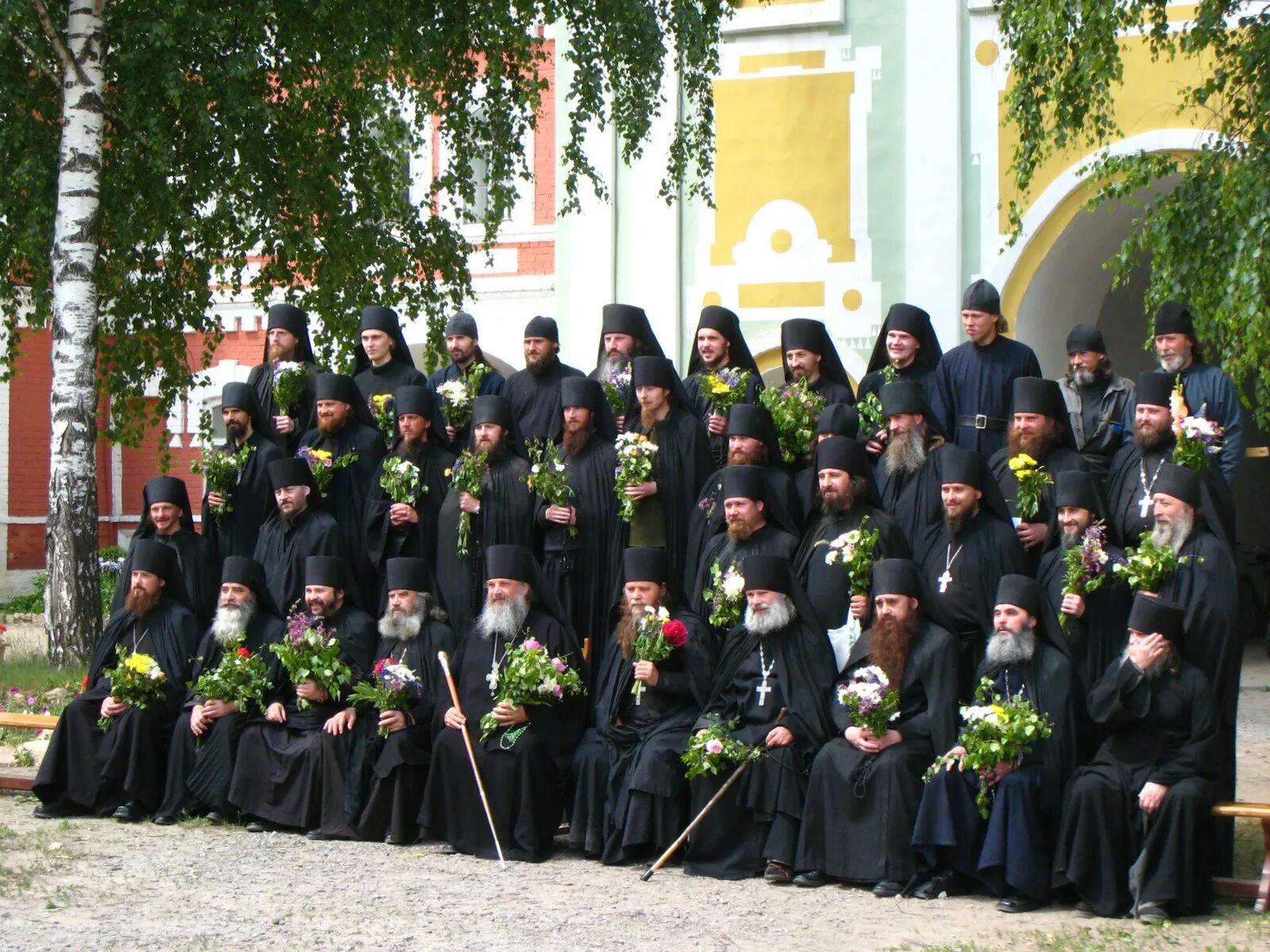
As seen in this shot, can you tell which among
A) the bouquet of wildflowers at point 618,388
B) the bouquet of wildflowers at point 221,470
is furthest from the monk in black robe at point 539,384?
the bouquet of wildflowers at point 221,470

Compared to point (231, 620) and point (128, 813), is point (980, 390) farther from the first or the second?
point (128, 813)

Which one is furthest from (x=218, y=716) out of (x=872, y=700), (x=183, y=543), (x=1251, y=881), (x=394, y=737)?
(x=1251, y=881)

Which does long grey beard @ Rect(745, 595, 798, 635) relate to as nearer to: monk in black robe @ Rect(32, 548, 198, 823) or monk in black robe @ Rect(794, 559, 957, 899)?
monk in black robe @ Rect(794, 559, 957, 899)

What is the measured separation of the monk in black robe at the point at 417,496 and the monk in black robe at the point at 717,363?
1.56 metres

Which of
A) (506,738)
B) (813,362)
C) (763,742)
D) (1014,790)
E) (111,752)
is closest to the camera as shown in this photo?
(1014,790)

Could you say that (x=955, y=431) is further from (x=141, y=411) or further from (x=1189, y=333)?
(x=141, y=411)

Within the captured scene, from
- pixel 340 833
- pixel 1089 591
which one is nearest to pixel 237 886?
pixel 340 833

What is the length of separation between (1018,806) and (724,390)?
3.46 meters

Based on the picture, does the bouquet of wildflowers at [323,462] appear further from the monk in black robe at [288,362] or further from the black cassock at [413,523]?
the monk in black robe at [288,362]

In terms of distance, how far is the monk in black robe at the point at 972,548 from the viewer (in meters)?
9.45

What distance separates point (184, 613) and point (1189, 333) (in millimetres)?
5940

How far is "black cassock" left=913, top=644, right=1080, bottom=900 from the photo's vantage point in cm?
829

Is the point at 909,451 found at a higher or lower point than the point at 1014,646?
higher

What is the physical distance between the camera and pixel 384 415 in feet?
39.4
